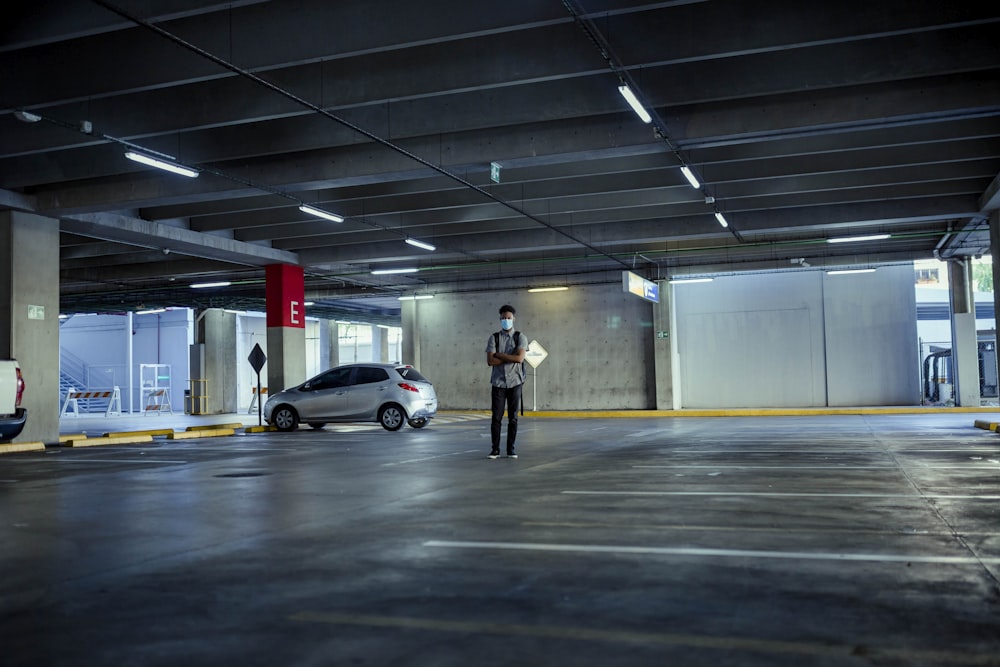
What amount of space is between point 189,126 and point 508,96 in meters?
4.61

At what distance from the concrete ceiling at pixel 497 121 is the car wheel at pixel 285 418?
445cm

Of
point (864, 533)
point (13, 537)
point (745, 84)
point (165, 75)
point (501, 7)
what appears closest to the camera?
point (864, 533)

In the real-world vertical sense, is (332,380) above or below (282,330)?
below

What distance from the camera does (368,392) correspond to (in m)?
18.6

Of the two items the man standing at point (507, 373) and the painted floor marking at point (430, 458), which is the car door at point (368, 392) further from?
the man standing at point (507, 373)

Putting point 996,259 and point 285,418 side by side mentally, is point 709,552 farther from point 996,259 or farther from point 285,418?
point 285,418

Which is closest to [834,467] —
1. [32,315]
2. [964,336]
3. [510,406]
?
[510,406]

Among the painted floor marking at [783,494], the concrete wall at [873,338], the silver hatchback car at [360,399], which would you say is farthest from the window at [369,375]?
the concrete wall at [873,338]

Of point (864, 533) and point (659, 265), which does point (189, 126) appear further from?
point (659, 265)

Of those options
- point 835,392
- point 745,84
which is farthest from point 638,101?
point 835,392

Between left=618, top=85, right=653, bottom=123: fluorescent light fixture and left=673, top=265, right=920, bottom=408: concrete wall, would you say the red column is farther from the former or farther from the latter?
left=618, top=85, right=653, bottom=123: fluorescent light fixture

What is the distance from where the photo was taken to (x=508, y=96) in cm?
1232

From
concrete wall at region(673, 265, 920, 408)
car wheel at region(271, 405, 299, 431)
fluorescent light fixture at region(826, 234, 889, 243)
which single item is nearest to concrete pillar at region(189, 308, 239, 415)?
car wheel at region(271, 405, 299, 431)

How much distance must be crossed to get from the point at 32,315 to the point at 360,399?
21.7 ft
